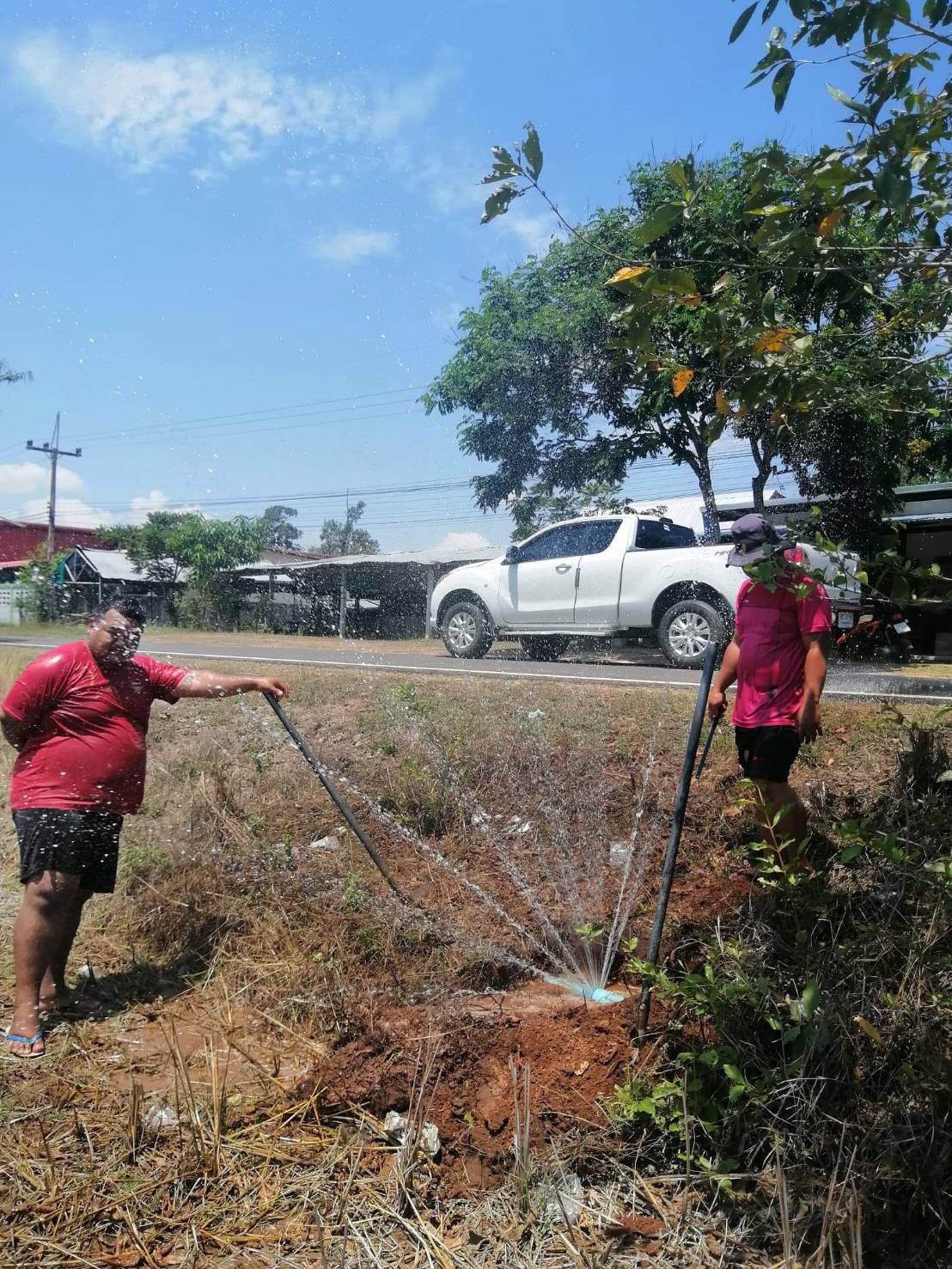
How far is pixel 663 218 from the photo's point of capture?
7.64 feet

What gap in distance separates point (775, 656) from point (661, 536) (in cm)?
646

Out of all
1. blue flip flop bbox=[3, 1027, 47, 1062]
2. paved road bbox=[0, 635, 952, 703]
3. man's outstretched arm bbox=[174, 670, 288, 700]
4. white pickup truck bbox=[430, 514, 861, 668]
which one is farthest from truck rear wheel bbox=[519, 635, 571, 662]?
blue flip flop bbox=[3, 1027, 47, 1062]

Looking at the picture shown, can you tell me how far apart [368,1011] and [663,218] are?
9.50 feet

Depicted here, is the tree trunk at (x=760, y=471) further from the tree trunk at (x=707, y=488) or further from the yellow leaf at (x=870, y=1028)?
the yellow leaf at (x=870, y=1028)

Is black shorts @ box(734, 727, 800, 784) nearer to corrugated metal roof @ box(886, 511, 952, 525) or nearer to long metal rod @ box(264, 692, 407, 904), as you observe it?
long metal rod @ box(264, 692, 407, 904)

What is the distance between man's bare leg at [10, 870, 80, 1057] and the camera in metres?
3.65

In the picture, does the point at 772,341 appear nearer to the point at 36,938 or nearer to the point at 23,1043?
the point at 36,938

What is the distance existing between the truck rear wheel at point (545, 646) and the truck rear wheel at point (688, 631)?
1.45 meters

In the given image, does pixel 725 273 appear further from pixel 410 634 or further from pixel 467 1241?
pixel 410 634

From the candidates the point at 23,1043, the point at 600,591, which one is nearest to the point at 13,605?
the point at 600,591

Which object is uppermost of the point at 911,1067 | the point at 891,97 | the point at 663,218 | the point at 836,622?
the point at 891,97

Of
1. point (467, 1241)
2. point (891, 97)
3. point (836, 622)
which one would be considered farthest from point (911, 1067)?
point (836, 622)

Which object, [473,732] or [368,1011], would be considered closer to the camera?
[368,1011]

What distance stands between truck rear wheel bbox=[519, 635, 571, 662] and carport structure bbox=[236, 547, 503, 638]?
8477mm
